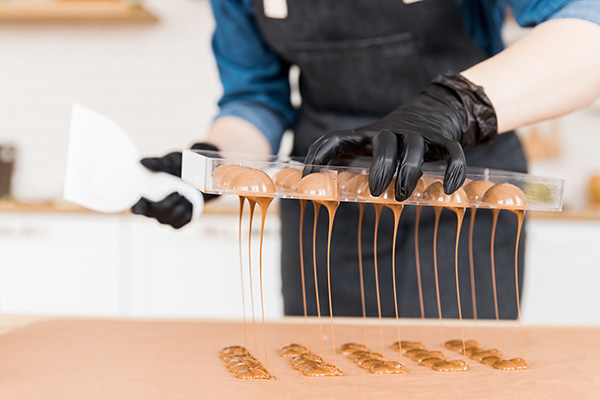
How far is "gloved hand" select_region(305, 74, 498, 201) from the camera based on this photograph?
2.26 feet

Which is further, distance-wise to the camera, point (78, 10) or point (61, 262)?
point (78, 10)

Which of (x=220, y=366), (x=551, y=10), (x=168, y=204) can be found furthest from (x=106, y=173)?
(x=551, y=10)

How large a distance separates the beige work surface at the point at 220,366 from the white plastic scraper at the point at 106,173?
0.20 meters

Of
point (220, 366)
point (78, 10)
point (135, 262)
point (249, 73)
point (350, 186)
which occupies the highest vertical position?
point (78, 10)

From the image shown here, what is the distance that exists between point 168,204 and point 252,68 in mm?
458

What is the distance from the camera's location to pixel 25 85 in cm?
297

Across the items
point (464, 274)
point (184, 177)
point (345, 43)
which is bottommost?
point (464, 274)

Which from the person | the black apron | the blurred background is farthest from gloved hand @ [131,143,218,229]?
the blurred background

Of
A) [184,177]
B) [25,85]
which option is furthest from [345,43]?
[25,85]

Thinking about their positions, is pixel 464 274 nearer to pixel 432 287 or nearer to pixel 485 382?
pixel 432 287

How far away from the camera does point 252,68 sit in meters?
1.38

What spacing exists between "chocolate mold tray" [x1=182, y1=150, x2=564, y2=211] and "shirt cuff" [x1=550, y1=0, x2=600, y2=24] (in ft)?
0.80

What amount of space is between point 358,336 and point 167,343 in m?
0.29

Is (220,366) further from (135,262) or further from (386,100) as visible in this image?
(135,262)
